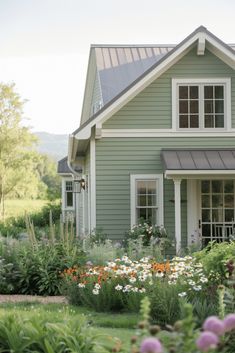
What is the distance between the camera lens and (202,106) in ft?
52.7

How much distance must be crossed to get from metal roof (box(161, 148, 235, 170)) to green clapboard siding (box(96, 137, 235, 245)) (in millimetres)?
243

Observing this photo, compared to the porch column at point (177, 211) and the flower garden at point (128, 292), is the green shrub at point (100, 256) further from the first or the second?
the porch column at point (177, 211)

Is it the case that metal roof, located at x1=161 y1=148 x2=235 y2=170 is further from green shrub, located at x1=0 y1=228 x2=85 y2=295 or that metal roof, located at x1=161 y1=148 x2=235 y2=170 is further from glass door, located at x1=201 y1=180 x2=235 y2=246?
green shrub, located at x1=0 y1=228 x2=85 y2=295

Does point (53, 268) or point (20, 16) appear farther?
point (20, 16)

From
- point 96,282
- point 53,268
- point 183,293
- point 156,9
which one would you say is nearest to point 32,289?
point 53,268

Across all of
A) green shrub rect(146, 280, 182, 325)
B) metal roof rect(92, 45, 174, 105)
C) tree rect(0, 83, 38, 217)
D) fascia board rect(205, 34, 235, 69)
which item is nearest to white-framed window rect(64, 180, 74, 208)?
tree rect(0, 83, 38, 217)

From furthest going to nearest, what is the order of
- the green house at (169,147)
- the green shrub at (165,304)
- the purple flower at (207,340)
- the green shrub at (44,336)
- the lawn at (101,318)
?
the green house at (169,147), the green shrub at (165,304), the lawn at (101,318), the green shrub at (44,336), the purple flower at (207,340)

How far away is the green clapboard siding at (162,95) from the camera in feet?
52.0

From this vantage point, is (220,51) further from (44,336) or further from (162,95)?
(44,336)

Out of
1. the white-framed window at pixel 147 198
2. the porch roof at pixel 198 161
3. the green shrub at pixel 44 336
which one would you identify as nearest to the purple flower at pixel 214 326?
the green shrub at pixel 44 336

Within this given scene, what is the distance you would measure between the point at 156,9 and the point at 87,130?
3.92 m

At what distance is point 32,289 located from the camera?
1153cm

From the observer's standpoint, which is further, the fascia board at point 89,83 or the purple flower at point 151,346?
the fascia board at point 89,83

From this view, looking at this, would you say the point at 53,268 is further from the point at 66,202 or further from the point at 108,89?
the point at 66,202
